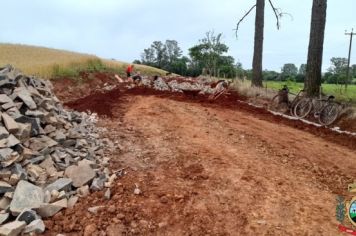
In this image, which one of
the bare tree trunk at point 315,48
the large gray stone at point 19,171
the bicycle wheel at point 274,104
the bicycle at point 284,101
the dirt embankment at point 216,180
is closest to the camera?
the dirt embankment at point 216,180

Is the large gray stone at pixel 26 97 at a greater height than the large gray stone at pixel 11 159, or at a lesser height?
greater

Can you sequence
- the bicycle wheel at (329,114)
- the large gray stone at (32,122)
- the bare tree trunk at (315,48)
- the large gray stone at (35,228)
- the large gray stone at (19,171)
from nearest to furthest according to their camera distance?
the large gray stone at (35,228) → the large gray stone at (19,171) → the large gray stone at (32,122) → the bicycle wheel at (329,114) → the bare tree trunk at (315,48)

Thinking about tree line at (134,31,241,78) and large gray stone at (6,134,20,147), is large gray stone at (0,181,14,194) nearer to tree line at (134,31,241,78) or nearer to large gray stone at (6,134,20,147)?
large gray stone at (6,134,20,147)

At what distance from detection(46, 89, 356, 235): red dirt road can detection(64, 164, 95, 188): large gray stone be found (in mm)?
306

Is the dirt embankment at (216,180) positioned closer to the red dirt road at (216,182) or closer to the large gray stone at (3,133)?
the red dirt road at (216,182)

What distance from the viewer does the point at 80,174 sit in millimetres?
4996

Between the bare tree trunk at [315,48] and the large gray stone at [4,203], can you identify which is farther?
the bare tree trunk at [315,48]

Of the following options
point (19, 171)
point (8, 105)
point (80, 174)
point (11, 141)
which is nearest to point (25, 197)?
point (19, 171)

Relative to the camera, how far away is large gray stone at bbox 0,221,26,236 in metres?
3.83

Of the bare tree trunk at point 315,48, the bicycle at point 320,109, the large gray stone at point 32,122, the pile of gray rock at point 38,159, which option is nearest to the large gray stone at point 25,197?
the pile of gray rock at point 38,159

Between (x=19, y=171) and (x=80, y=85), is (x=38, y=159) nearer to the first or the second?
(x=19, y=171)

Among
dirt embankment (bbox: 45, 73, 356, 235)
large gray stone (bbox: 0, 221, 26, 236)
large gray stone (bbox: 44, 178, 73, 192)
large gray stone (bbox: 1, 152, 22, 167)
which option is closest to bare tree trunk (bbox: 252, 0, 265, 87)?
dirt embankment (bbox: 45, 73, 356, 235)

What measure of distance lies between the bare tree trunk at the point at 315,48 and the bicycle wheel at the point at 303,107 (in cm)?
70

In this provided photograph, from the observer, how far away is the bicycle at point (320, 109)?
9.42 meters
